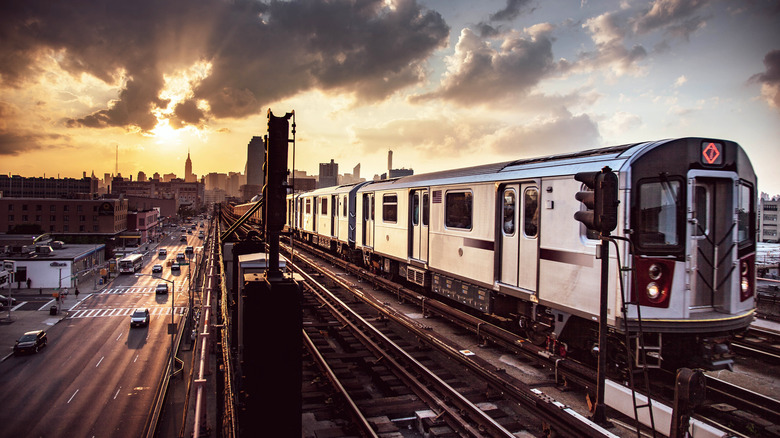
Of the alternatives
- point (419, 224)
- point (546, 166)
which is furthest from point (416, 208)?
point (546, 166)

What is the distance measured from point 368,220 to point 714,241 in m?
12.9

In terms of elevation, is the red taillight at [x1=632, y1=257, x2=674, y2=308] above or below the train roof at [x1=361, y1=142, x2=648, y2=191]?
below

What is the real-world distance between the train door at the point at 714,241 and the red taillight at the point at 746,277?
0.36m

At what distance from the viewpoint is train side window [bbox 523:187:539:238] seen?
8.50 meters

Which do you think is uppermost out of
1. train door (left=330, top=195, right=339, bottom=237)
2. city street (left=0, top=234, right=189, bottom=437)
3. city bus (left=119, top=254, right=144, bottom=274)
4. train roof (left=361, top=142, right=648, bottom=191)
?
train roof (left=361, top=142, right=648, bottom=191)

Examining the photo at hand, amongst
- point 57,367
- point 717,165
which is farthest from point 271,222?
point 57,367

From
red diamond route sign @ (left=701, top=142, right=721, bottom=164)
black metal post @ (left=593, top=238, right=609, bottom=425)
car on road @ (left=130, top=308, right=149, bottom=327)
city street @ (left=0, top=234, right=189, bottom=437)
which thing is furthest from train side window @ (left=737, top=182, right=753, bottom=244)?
car on road @ (left=130, top=308, right=149, bottom=327)

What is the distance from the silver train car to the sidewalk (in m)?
40.3

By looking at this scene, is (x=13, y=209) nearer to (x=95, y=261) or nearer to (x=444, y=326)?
(x=95, y=261)

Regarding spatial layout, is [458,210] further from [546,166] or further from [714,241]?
[714,241]

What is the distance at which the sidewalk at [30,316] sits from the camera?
37062mm

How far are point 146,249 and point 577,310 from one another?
96.9 meters

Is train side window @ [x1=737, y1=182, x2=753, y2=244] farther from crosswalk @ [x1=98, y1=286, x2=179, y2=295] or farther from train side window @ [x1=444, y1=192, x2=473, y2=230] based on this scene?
crosswalk @ [x1=98, y1=286, x2=179, y2=295]

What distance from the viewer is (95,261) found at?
6838 cm
